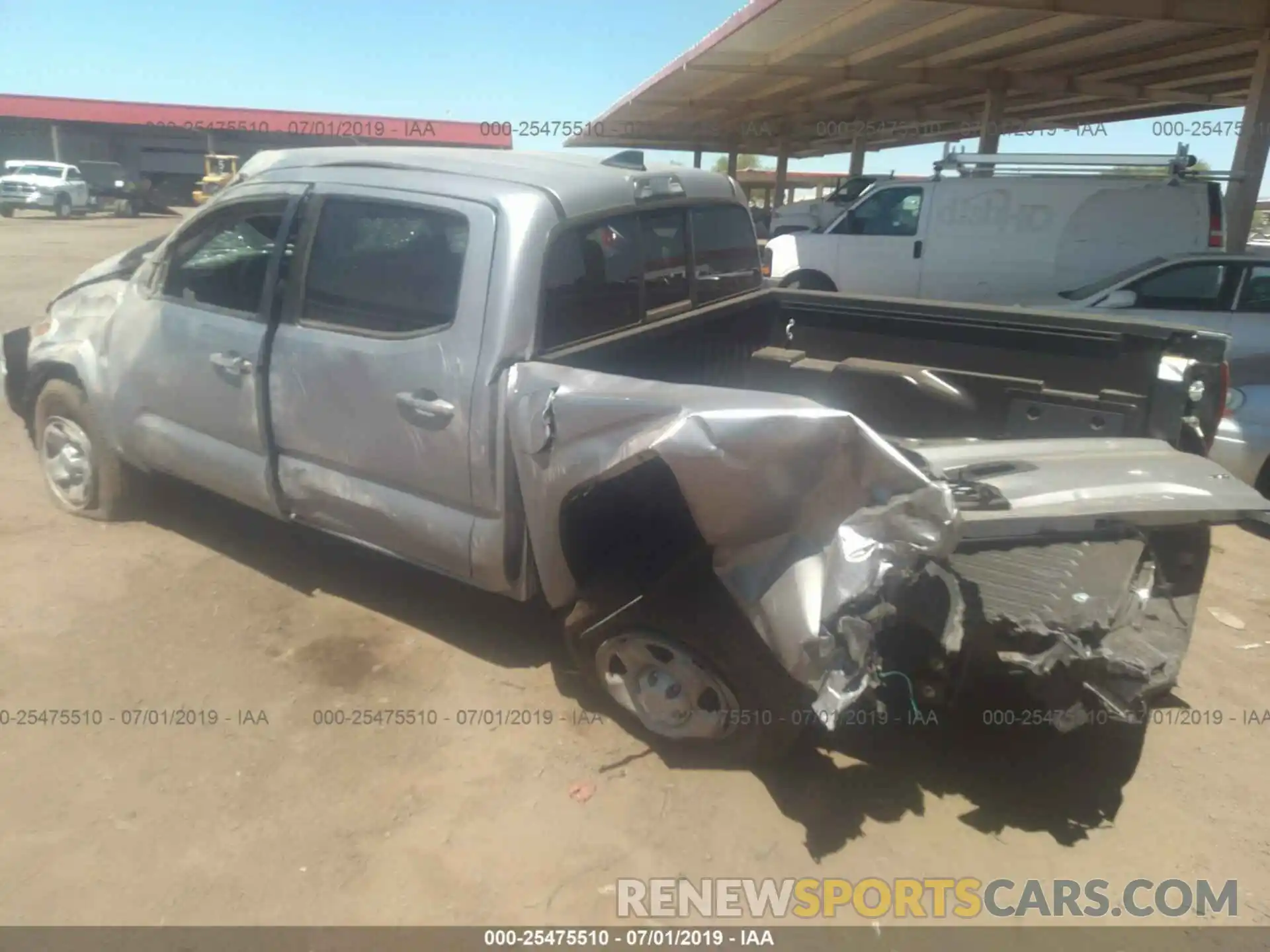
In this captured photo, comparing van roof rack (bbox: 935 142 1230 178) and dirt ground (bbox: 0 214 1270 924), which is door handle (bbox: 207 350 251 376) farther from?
van roof rack (bbox: 935 142 1230 178)

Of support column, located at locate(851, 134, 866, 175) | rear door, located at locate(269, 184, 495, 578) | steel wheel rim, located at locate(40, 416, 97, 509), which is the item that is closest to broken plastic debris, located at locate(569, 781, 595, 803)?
rear door, located at locate(269, 184, 495, 578)

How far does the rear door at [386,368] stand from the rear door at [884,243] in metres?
8.21

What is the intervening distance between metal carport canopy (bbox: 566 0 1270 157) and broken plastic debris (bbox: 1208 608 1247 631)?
7.24 metres

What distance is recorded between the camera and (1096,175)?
942 centimetres

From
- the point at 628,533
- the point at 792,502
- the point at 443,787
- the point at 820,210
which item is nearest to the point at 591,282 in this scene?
the point at 628,533

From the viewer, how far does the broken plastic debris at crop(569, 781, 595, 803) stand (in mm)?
3021

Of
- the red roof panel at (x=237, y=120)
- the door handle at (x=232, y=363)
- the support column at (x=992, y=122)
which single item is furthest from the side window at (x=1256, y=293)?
the red roof panel at (x=237, y=120)

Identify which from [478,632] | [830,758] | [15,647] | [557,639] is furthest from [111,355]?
[830,758]

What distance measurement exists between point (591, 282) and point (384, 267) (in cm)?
81

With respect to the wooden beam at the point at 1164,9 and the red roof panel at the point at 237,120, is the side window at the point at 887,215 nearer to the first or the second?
the wooden beam at the point at 1164,9

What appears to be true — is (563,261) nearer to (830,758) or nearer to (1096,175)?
(830,758)

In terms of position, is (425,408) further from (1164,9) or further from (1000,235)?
(1164,9)

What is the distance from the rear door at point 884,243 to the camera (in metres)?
10.8

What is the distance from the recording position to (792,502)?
2562 mm
